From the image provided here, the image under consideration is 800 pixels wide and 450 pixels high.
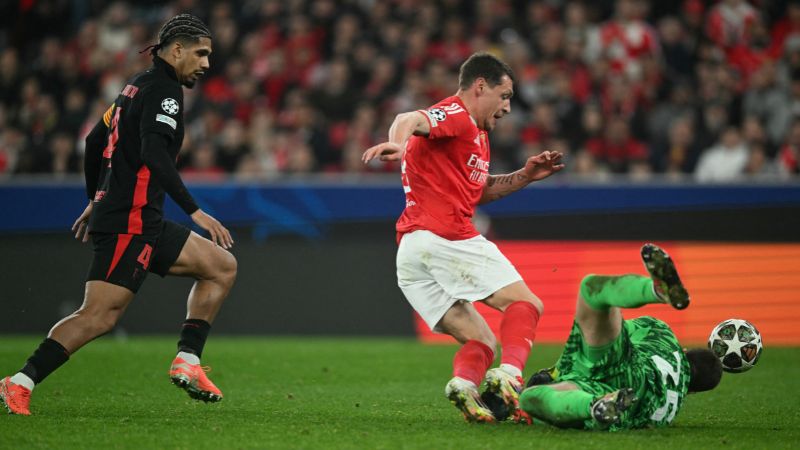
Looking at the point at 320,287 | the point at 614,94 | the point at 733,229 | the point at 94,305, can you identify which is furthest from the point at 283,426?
the point at 614,94

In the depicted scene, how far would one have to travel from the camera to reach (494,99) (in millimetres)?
6680

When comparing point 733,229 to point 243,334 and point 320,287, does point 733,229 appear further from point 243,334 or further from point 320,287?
point 243,334

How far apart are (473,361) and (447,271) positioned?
0.55 m

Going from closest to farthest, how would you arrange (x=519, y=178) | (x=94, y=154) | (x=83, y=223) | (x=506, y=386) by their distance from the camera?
(x=506, y=386) < (x=94, y=154) < (x=519, y=178) < (x=83, y=223)

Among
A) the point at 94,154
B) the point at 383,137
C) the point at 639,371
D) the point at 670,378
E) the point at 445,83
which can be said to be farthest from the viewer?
the point at 445,83

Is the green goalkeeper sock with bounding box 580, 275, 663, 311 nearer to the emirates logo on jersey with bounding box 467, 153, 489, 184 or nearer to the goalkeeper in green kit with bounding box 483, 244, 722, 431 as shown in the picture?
the goalkeeper in green kit with bounding box 483, 244, 722, 431

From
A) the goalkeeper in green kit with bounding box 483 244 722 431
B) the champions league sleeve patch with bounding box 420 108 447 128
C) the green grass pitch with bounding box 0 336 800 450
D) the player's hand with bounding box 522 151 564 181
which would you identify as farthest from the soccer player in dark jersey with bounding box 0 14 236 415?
the goalkeeper in green kit with bounding box 483 244 722 431

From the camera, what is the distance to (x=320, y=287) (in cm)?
1346

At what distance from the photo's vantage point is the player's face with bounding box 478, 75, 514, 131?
6672 millimetres

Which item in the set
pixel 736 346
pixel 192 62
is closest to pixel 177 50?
pixel 192 62

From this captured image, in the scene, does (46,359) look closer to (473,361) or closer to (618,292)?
(473,361)

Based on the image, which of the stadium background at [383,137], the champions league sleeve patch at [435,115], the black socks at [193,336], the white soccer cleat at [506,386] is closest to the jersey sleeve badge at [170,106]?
the black socks at [193,336]

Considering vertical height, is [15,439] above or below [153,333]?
above

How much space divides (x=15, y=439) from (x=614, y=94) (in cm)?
1125
